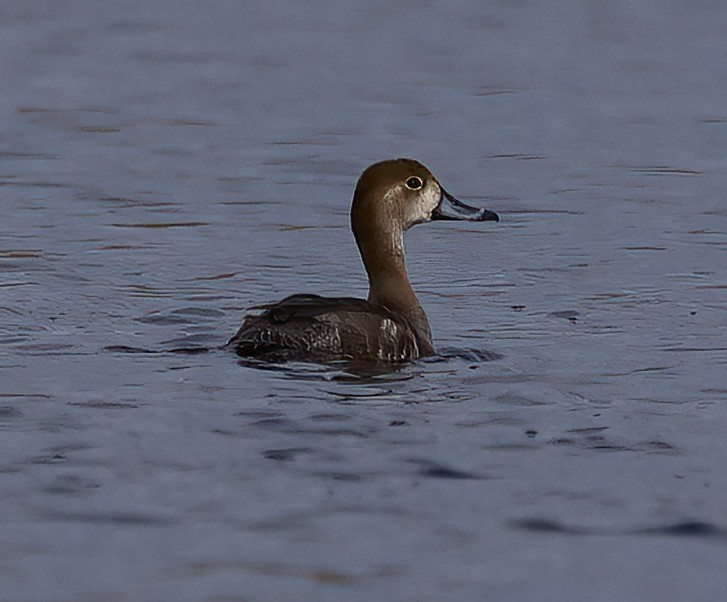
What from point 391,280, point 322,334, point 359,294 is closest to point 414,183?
point 391,280

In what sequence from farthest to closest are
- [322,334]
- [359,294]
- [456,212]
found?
[359,294], [456,212], [322,334]

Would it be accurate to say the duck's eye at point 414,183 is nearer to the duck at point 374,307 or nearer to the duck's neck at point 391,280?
the duck at point 374,307

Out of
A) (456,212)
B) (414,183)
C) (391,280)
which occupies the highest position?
(414,183)

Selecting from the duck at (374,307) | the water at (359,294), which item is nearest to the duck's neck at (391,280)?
the duck at (374,307)

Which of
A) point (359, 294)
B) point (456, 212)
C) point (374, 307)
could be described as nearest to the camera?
point (374, 307)

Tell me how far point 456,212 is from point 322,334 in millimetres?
1723

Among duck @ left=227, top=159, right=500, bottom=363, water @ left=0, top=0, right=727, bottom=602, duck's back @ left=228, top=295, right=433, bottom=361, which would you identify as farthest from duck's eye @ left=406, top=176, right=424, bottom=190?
duck's back @ left=228, top=295, right=433, bottom=361

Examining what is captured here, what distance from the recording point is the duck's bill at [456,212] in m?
9.74

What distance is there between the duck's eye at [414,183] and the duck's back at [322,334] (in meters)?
1.01

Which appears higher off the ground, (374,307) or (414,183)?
(414,183)

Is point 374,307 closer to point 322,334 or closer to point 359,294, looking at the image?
point 322,334

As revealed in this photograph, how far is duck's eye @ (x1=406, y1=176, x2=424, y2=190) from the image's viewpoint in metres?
9.46

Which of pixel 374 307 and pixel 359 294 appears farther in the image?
pixel 359 294

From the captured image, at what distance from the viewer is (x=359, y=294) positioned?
34.4ft
